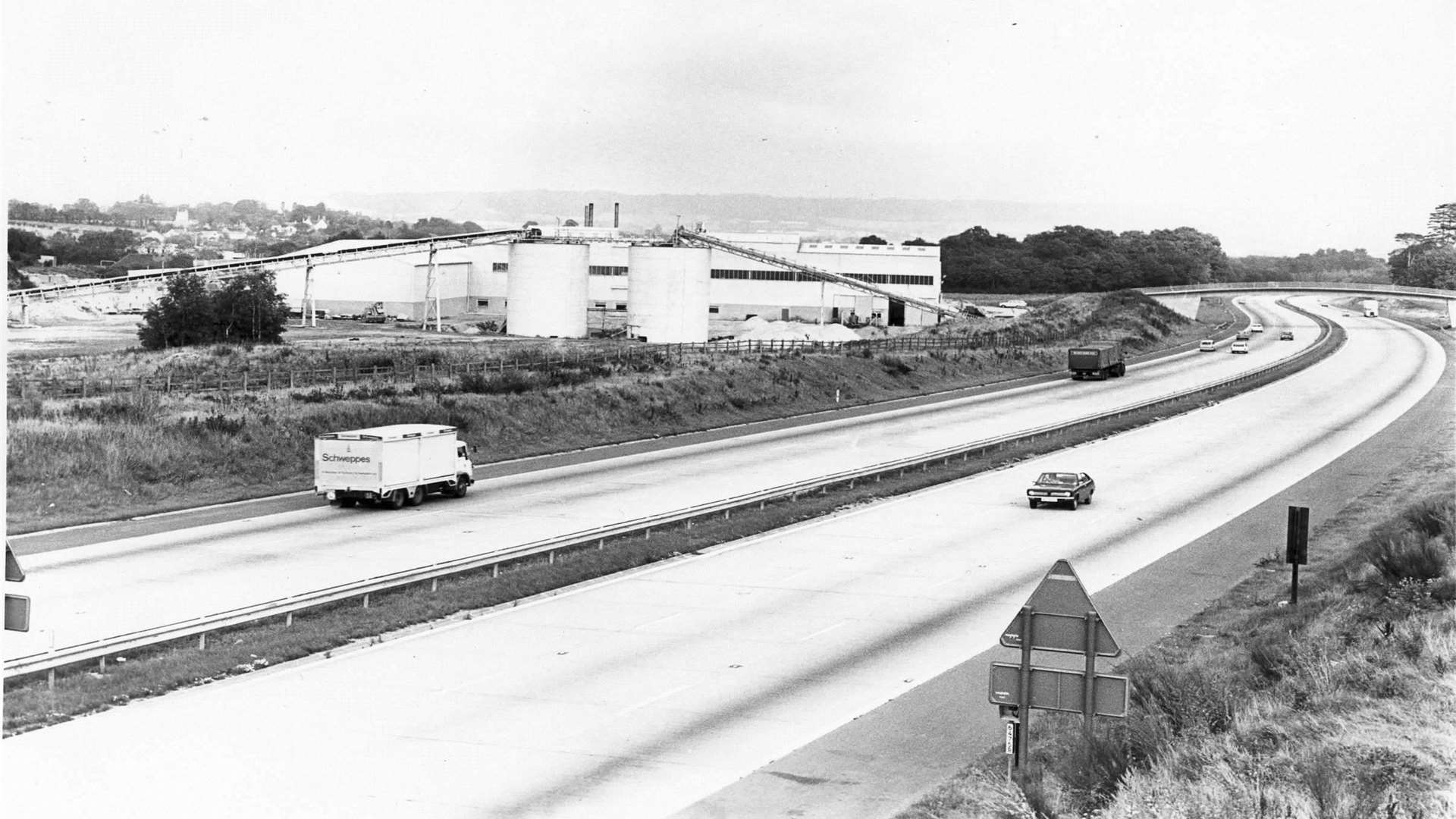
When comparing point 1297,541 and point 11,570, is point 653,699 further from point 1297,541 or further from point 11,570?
point 1297,541

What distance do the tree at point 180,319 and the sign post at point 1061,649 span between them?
85.2 m

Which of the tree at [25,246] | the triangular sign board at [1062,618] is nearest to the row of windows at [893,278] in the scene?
the tree at [25,246]

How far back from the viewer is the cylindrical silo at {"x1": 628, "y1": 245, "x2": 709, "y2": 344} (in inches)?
5118

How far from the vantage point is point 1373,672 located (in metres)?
21.7

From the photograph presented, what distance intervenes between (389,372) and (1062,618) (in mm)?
62716

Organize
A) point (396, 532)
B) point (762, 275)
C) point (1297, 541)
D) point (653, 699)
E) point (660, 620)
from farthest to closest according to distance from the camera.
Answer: point (762, 275)
point (396, 532)
point (1297, 541)
point (660, 620)
point (653, 699)

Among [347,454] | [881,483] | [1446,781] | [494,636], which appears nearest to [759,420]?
[881,483]

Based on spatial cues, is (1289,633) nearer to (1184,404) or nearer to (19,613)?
(19,613)

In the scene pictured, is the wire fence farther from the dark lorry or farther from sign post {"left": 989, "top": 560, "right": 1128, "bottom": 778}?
sign post {"left": 989, "top": 560, "right": 1128, "bottom": 778}

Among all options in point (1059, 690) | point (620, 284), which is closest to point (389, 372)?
point (1059, 690)

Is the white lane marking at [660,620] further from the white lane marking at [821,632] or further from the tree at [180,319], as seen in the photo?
the tree at [180,319]

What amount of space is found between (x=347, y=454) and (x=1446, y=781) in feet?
115

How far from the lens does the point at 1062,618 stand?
1678 cm

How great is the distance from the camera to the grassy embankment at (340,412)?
47656mm
